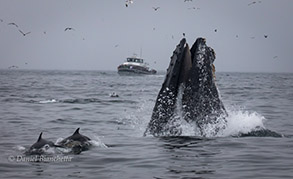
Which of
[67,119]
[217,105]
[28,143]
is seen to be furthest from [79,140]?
[67,119]

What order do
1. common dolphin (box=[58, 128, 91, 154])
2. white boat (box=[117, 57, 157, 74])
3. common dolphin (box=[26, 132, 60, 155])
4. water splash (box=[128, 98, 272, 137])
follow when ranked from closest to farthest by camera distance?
common dolphin (box=[26, 132, 60, 155]) → water splash (box=[128, 98, 272, 137]) → common dolphin (box=[58, 128, 91, 154]) → white boat (box=[117, 57, 157, 74])

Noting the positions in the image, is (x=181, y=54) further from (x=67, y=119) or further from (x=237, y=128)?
(x=67, y=119)

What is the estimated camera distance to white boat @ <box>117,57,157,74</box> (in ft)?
337

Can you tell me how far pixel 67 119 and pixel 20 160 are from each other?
8.31m

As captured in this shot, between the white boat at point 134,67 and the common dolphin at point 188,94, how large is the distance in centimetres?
9343

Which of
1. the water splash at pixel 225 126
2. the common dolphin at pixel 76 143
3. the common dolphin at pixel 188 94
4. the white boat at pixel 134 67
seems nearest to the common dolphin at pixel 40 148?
the common dolphin at pixel 76 143

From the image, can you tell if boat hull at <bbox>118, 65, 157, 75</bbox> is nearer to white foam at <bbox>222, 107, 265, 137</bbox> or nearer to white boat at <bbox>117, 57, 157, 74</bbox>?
white boat at <bbox>117, 57, 157, 74</bbox>

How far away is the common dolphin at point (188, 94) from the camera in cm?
908

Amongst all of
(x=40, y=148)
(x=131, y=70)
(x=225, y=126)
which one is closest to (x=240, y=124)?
(x=225, y=126)

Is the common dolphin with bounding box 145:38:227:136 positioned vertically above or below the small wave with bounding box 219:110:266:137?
above

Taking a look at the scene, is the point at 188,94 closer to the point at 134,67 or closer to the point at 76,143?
the point at 76,143

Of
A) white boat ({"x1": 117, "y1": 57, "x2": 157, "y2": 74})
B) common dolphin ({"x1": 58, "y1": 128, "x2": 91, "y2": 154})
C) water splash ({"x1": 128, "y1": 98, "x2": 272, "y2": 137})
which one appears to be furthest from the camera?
white boat ({"x1": 117, "y1": 57, "x2": 157, "y2": 74})

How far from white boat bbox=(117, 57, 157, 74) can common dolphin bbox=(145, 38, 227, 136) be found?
93.4 metres

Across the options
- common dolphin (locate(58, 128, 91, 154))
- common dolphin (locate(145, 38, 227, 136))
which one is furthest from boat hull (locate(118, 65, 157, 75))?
common dolphin (locate(145, 38, 227, 136))
